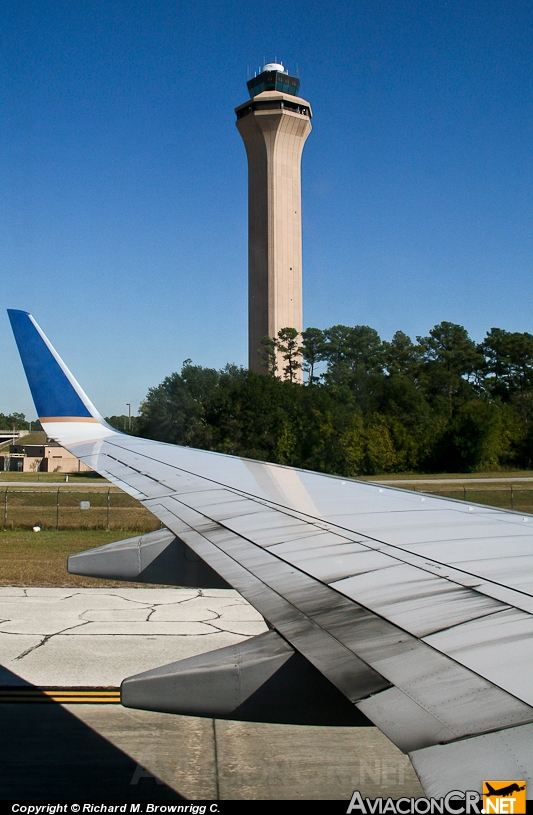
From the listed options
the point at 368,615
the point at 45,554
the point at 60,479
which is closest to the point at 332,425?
the point at 60,479

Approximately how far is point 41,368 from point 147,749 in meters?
3.90

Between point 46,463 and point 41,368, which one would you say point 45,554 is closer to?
point 41,368

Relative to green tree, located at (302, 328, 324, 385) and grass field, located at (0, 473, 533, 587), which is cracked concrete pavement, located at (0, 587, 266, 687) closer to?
grass field, located at (0, 473, 533, 587)

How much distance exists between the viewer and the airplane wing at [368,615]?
160 cm

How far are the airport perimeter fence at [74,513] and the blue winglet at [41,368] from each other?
939 cm

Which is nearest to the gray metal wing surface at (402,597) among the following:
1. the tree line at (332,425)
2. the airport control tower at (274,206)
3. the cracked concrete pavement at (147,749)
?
the cracked concrete pavement at (147,749)

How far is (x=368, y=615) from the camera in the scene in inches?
89.2

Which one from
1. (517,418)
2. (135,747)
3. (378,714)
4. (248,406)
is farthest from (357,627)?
(517,418)

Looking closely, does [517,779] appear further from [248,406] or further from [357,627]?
[248,406]

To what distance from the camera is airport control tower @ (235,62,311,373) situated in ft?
298

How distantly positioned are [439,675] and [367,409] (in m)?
61.0

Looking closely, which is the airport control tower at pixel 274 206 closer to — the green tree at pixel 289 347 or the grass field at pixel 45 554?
the green tree at pixel 289 347

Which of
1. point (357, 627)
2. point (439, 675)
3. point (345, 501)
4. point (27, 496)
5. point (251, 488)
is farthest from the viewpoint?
point (27, 496)

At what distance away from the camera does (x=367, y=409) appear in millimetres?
62125
